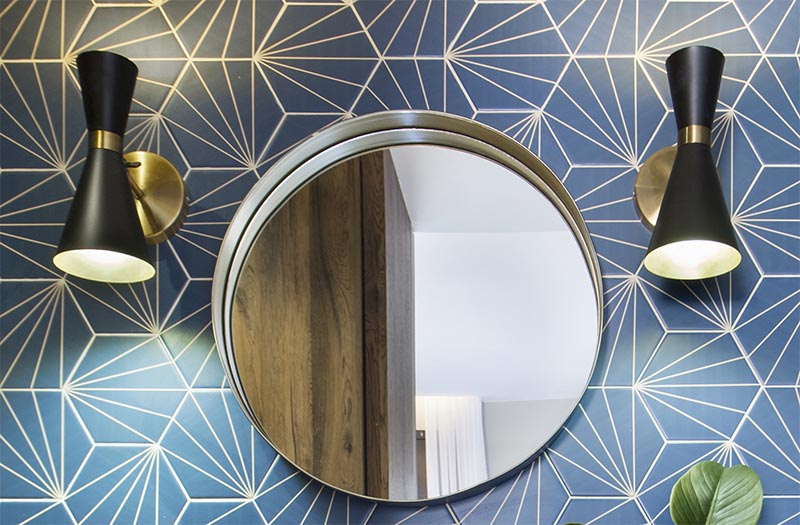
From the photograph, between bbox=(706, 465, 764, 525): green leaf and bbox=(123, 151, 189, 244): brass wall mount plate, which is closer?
bbox=(706, 465, 764, 525): green leaf

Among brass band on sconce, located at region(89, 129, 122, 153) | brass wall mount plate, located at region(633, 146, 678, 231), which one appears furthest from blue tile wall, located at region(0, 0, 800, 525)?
brass band on sconce, located at region(89, 129, 122, 153)

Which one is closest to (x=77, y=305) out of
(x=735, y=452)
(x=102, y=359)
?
(x=102, y=359)

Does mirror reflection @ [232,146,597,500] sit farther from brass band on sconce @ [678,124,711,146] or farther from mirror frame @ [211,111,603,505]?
brass band on sconce @ [678,124,711,146]

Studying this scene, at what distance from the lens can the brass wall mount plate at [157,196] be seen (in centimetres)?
109

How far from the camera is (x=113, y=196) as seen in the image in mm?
952

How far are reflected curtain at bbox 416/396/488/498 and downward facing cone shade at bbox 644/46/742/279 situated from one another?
333mm

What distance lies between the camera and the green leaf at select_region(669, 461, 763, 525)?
96cm

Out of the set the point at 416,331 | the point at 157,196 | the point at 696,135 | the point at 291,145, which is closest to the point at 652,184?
the point at 696,135

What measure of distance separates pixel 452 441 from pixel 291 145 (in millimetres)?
499

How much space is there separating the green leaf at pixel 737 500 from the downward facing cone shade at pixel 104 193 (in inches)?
32.5

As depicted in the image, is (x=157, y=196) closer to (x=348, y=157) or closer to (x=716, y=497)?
(x=348, y=157)

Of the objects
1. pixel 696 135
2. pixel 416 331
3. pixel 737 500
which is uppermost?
pixel 696 135

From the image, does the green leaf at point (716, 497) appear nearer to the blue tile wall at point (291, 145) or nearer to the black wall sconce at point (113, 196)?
the blue tile wall at point (291, 145)

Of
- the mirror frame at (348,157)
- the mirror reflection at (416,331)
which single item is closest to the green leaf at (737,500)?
the mirror reflection at (416,331)
